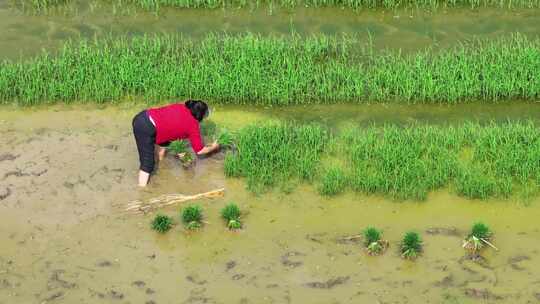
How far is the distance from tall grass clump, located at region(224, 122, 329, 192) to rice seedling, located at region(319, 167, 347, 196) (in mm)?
148

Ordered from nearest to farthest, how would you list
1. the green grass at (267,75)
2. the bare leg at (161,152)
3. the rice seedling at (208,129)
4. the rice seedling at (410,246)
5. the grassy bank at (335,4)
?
the rice seedling at (410,246)
the bare leg at (161,152)
the rice seedling at (208,129)
the green grass at (267,75)
the grassy bank at (335,4)

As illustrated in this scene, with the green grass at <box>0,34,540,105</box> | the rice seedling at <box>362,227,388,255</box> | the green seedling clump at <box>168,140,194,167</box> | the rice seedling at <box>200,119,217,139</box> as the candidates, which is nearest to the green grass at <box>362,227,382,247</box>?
the rice seedling at <box>362,227,388,255</box>

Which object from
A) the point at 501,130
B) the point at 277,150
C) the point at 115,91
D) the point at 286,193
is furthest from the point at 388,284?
the point at 115,91

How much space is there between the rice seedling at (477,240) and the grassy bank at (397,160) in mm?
632

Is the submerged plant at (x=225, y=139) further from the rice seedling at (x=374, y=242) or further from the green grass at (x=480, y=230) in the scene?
the green grass at (x=480, y=230)

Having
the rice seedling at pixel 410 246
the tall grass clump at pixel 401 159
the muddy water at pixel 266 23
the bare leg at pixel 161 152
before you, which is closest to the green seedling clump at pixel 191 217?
the bare leg at pixel 161 152

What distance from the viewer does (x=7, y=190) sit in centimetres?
667

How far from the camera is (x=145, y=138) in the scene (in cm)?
647

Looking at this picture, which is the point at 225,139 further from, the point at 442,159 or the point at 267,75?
the point at 442,159

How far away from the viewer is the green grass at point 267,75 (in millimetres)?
7895

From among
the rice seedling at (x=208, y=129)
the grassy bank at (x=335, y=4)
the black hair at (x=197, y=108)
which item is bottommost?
the rice seedling at (x=208, y=129)

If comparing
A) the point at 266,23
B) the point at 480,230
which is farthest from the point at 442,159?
the point at 266,23

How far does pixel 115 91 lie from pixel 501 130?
359cm

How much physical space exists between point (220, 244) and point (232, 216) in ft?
0.82
